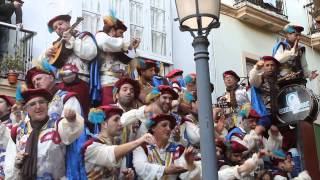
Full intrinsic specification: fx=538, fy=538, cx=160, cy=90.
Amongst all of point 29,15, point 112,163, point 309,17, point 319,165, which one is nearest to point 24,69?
point 29,15

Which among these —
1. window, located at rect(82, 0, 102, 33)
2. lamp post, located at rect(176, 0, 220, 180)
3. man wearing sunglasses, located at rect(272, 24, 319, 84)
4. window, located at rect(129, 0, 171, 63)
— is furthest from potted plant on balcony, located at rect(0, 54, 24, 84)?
lamp post, located at rect(176, 0, 220, 180)

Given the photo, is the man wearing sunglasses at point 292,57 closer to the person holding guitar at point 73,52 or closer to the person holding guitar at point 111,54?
the person holding guitar at point 111,54

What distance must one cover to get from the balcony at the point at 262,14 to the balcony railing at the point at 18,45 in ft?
19.4

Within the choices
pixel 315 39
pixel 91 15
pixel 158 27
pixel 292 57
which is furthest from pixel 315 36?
pixel 91 15

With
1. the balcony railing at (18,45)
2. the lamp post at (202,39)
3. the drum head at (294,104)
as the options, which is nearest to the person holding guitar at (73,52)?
the lamp post at (202,39)

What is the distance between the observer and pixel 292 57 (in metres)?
9.34

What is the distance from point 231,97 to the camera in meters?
9.44

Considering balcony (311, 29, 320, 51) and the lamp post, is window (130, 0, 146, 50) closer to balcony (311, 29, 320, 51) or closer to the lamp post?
the lamp post

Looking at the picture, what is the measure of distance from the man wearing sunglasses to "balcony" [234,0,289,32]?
432cm

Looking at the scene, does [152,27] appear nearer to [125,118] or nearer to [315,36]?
[125,118]

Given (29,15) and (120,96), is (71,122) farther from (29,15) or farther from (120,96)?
(29,15)

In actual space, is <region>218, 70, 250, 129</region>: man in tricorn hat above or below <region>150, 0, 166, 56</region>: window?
below

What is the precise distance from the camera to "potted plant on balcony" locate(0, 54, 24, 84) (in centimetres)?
959

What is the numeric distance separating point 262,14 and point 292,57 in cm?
511
